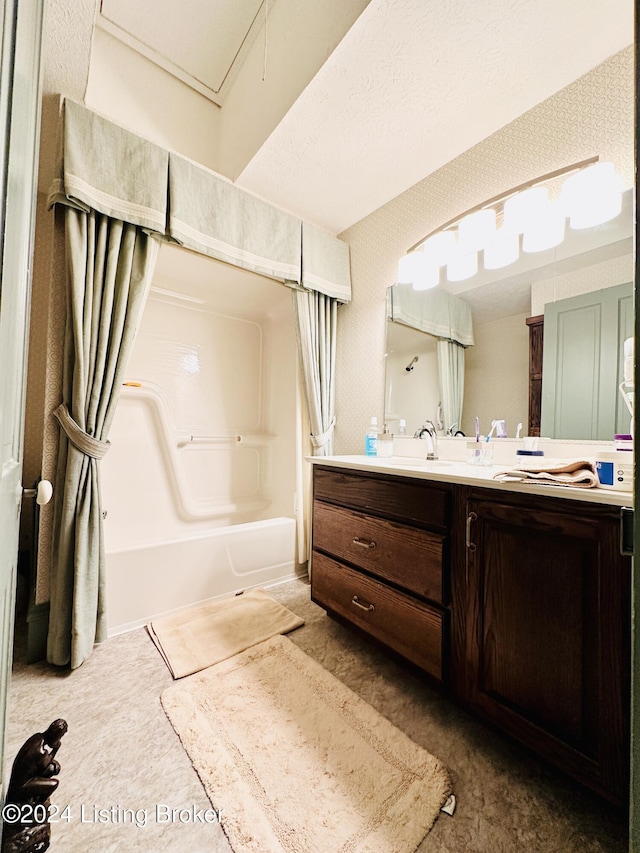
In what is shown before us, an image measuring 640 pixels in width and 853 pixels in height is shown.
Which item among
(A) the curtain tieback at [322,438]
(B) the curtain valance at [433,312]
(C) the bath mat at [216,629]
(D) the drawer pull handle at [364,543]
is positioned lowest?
(C) the bath mat at [216,629]

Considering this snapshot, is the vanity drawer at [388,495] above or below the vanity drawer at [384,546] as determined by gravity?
above

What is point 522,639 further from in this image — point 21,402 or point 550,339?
point 21,402

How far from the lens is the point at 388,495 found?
1292mm

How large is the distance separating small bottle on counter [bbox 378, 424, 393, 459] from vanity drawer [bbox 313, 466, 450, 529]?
0.47m

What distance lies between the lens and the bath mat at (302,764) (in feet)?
2.69

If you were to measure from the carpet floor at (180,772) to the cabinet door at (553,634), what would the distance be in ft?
0.52

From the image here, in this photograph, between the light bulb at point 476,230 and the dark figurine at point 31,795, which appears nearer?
the dark figurine at point 31,795

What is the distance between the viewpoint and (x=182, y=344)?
104 inches

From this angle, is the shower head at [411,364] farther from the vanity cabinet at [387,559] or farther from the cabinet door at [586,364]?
the vanity cabinet at [387,559]

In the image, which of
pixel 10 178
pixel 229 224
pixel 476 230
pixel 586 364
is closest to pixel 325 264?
pixel 229 224

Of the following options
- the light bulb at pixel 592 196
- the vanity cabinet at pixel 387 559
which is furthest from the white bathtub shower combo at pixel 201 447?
the light bulb at pixel 592 196

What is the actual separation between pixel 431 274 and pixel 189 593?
214 centimetres

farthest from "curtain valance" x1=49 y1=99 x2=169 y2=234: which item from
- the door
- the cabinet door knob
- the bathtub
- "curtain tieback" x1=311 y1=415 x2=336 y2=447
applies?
the cabinet door knob

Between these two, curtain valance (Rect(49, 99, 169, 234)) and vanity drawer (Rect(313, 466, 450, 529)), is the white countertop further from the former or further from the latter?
curtain valance (Rect(49, 99, 169, 234))
